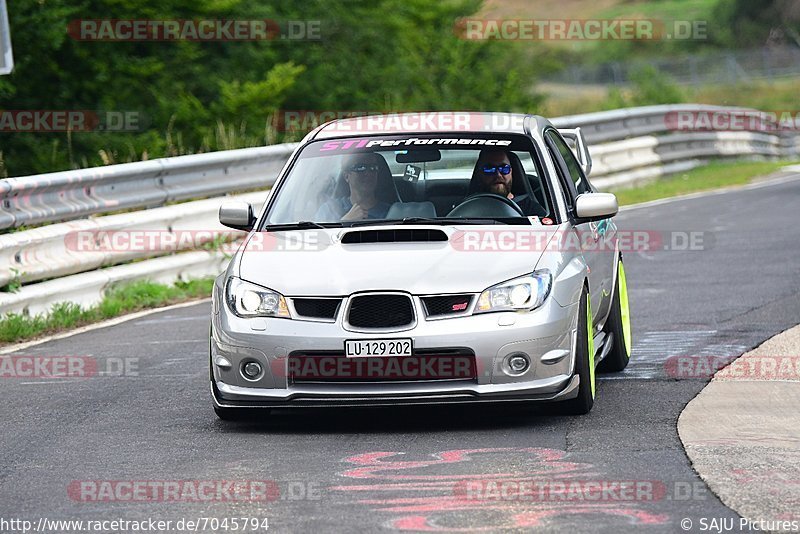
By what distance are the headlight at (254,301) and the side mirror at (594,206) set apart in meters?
1.72

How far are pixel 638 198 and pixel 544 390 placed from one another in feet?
50.5

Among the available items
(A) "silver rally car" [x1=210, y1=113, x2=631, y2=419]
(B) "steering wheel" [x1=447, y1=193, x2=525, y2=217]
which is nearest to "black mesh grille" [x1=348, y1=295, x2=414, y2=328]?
(A) "silver rally car" [x1=210, y1=113, x2=631, y2=419]

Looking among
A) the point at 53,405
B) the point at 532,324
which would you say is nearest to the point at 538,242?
the point at 532,324

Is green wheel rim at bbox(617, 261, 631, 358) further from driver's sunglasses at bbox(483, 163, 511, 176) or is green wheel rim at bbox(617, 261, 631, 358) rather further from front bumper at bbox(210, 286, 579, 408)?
front bumper at bbox(210, 286, 579, 408)

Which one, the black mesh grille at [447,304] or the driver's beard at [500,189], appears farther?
the driver's beard at [500,189]

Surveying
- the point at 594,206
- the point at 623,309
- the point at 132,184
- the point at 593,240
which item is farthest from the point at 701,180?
the point at 594,206

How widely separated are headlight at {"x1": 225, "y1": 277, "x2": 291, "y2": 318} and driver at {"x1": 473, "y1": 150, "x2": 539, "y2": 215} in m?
1.62

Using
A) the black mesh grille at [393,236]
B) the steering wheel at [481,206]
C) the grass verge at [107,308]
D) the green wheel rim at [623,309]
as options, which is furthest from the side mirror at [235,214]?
the grass verge at [107,308]

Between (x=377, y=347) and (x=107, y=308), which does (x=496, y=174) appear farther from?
(x=107, y=308)

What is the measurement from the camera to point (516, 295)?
7.56 m

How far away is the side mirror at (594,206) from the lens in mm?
8258

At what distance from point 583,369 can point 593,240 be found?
123cm

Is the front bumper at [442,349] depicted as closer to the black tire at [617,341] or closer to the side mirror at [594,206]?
the side mirror at [594,206]

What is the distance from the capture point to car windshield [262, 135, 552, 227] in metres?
8.55
